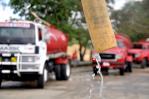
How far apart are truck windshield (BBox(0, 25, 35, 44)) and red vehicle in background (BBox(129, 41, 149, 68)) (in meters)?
20.6

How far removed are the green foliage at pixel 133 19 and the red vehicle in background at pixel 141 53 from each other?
2.45 metres

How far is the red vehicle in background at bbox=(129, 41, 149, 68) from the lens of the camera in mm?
43344

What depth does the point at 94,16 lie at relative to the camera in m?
10.1

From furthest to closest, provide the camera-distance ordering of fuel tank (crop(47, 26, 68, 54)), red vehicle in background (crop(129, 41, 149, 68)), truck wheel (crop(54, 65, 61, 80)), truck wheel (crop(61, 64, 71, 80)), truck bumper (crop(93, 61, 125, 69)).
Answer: red vehicle in background (crop(129, 41, 149, 68)) < truck bumper (crop(93, 61, 125, 69)) < truck wheel (crop(61, 64, 71, 80)) < truck wheel (crop(54, 65, 61, 80)) < fuel tank (crop(47, 26, 68, 54))

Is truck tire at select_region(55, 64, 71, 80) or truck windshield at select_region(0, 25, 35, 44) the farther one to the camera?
truck tire at select_region(55, 64, 71, 80)

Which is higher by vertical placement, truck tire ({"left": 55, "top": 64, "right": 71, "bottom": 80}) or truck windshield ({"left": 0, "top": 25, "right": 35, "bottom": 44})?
truck windshield ({"left": 0, "top": 25, "right": 35, "bottom": 44})

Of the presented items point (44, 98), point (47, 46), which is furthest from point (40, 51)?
point (44, 98)

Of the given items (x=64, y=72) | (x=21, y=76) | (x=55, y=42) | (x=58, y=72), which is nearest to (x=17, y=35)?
(x=21, y=76)

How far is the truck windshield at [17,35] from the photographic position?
22.6 m

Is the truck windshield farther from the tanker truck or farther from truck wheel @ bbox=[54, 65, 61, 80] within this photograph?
truck wheel @ bbox=[54, 65, 61, 80]

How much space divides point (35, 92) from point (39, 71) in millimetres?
1408

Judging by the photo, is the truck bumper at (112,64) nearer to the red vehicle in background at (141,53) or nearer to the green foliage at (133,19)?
the red vehicle in background at (141,53)

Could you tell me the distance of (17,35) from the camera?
2272 cm

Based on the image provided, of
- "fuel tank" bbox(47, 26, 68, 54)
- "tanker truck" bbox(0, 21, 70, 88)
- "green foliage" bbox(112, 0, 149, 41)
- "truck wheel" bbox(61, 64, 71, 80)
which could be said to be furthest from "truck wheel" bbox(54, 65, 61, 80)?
"green foliage" bbox(112, 0, 149, 41)
